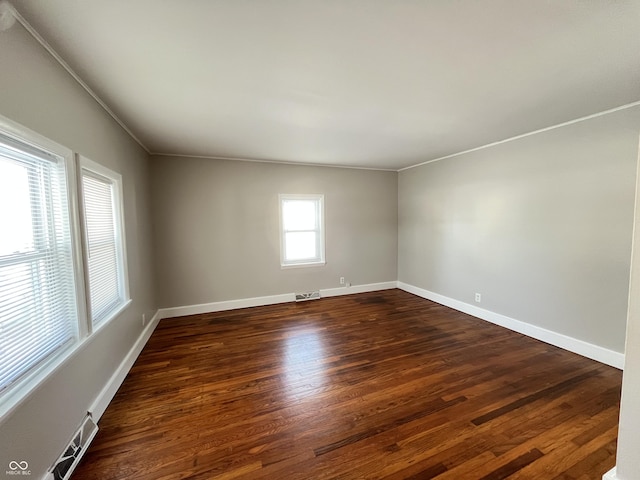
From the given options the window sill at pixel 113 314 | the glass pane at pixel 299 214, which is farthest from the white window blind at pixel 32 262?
the glass pane at pixel 299 214

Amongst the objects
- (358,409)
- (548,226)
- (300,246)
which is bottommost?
(358,409)

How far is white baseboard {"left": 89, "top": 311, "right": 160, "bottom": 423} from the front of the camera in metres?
1.84

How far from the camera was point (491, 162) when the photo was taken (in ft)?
11.2

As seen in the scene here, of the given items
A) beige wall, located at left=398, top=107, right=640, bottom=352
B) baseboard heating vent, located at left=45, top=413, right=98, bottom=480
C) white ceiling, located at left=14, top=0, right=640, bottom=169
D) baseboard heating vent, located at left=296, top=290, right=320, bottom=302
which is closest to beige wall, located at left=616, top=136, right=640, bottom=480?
white ceiling, located at left=14, top=0, right=640, bottom=169

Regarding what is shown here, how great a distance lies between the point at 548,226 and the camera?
2.87 m

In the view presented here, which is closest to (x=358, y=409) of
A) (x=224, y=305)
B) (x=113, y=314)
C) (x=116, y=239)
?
(x=113, y=314)

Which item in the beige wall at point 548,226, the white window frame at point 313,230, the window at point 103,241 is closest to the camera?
the window at point 103,241

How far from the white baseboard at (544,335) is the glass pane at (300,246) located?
232 centimetres

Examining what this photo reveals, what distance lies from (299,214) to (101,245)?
293 cm

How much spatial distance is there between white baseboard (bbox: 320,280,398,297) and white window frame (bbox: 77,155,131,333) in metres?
3.03

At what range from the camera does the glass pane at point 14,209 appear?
120 cm

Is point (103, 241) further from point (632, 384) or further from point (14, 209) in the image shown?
point (632, 384)

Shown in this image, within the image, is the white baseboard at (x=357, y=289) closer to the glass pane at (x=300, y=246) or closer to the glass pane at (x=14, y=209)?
the glass pane at (x=300, y=246)

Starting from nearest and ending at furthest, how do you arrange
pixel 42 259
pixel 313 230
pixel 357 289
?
1. pixel 42 259
2. pixel 313 230
3. pixel 357 289
